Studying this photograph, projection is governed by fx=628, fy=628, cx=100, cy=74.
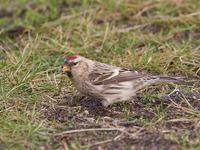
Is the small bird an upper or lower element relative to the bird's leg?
upper

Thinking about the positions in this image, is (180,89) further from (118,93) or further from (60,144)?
(60,144)

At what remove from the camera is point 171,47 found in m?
6.95

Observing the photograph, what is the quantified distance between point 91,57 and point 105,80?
51.0 inches

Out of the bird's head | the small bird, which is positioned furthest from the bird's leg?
the bird's head

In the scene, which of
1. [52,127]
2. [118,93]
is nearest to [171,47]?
[118,93]

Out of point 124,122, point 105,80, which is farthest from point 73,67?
point 124,122

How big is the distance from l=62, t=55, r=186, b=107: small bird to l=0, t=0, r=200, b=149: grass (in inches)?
4.7

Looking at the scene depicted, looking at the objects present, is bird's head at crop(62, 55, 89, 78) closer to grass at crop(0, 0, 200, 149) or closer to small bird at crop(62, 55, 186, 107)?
small bird at crop(62, 55, 186, 107)

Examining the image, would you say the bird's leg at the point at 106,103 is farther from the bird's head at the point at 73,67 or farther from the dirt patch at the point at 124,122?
the bird's head at the point at 73,67

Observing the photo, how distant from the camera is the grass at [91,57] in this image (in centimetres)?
486

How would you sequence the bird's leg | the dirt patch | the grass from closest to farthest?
the dirt patch
the grass
the bird's leg

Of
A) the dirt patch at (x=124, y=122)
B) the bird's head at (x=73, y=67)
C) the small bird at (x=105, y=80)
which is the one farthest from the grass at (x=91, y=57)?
the bird's head at (x=73, y=67)

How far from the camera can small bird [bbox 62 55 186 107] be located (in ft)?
18.2

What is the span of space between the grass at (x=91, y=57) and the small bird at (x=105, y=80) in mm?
119
